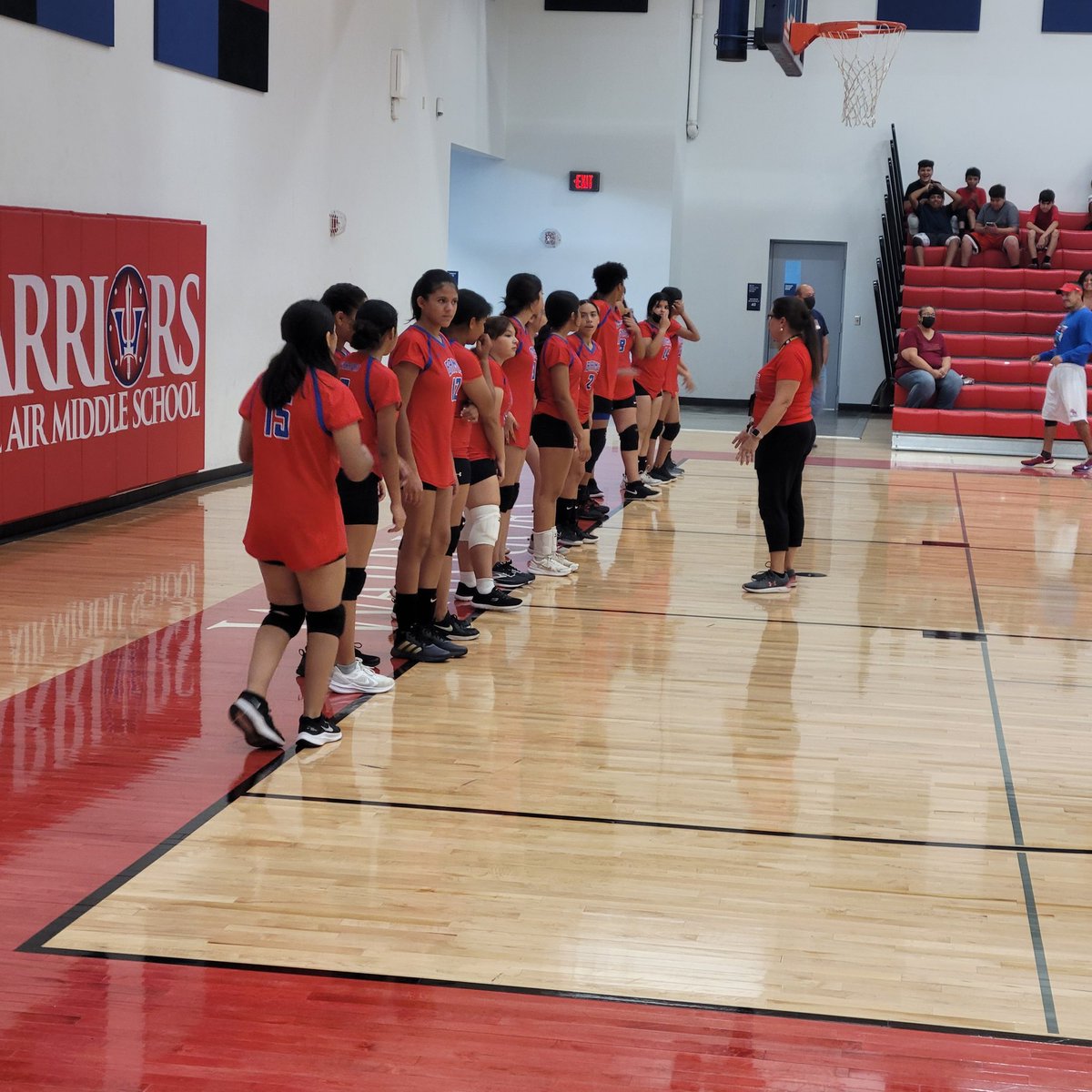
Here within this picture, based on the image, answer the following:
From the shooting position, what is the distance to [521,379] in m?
7.16

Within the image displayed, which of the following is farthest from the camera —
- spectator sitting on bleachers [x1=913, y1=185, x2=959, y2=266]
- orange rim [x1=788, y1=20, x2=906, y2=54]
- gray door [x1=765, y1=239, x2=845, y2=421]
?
gray door [x1=765, y1=239, x2=845, y2=421]

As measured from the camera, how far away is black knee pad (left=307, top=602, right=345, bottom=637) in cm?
464

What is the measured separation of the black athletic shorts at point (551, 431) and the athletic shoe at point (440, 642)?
6.33 ft

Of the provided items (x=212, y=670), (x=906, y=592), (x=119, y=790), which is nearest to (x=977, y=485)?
(x=906, y=592)

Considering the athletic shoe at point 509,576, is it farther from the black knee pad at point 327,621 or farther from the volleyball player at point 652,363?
the volleyball player at point 652,363

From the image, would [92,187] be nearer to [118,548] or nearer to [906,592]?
[118,548]

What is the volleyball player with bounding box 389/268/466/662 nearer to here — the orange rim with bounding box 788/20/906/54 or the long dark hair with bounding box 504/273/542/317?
the long dark hair with bounding box 504/273/542/317

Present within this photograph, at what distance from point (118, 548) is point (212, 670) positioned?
2.76 m

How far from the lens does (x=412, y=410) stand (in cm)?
564

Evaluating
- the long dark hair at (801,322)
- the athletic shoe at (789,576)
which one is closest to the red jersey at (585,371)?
the long dark hair at (801,322)

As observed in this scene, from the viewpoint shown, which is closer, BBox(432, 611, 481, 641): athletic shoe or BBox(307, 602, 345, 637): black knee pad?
BBox(307, 602, 345, 637): black knee pad

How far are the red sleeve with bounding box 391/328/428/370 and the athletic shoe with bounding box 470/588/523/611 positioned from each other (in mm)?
1715

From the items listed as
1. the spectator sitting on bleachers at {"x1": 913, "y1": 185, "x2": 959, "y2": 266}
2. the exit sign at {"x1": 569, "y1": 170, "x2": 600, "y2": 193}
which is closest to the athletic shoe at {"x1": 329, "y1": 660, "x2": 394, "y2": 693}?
the exit sign at {"x1": 569, "y1": 170, "x2": 600, "y2": 193}

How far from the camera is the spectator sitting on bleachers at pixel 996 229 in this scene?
17969 mm
